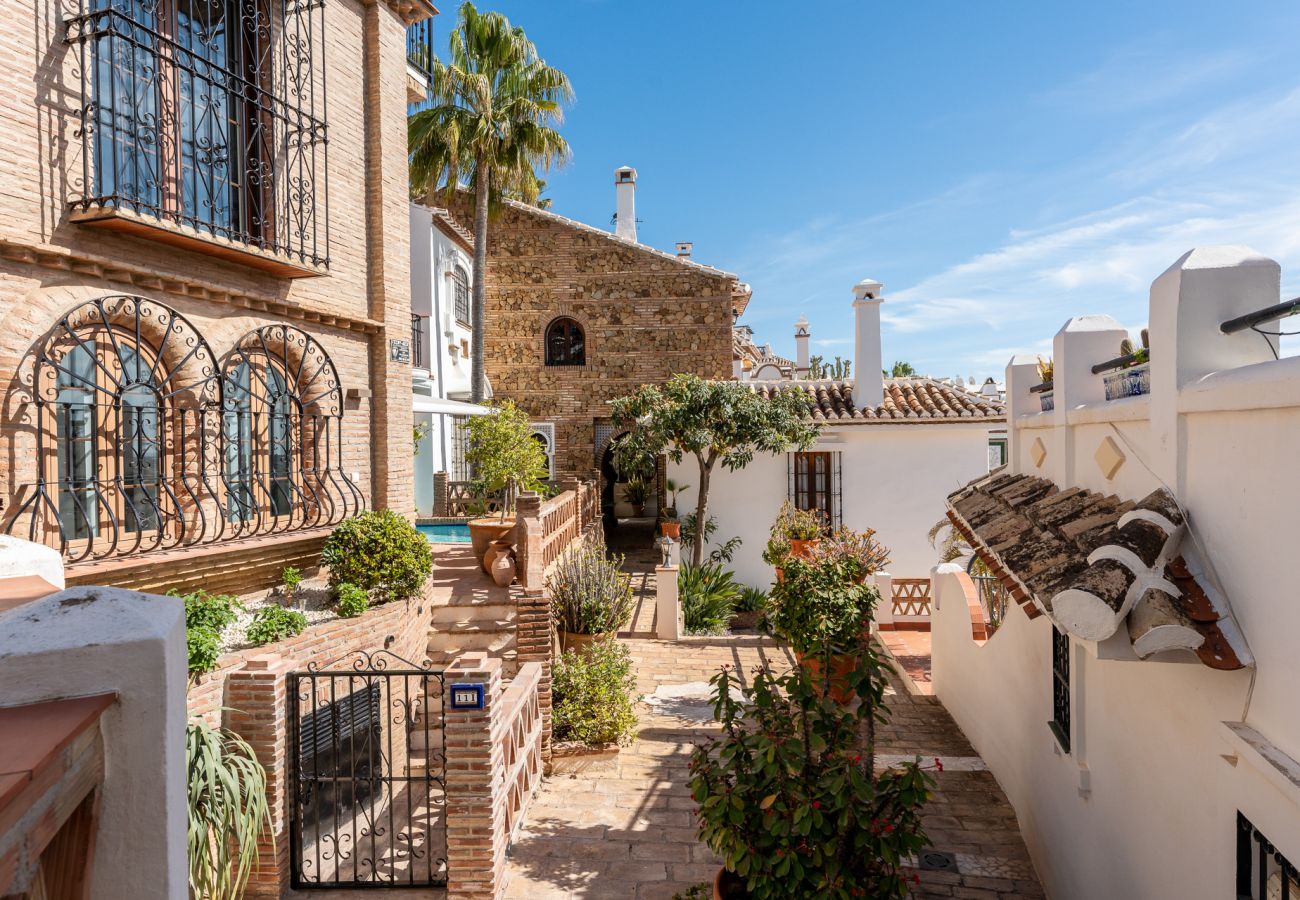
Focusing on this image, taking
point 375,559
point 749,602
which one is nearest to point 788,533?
point 749,602

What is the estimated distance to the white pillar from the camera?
11.3 m

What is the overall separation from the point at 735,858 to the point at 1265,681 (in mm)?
2628

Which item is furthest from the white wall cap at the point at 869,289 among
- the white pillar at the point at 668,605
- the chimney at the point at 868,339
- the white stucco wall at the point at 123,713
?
the white stucco wall at the point at 123,713

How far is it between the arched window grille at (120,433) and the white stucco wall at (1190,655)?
290 inches

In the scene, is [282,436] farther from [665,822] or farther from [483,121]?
[483,121]

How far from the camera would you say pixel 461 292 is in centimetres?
1944

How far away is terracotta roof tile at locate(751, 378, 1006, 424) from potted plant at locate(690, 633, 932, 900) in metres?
11.2

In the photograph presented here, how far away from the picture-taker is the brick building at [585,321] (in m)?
19.0

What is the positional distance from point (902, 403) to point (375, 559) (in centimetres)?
1209

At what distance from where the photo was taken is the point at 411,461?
10.0 meters

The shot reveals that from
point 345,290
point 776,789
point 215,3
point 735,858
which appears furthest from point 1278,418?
point 215,3

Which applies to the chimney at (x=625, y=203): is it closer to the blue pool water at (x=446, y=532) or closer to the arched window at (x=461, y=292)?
the arched window at (x=461, y=292)

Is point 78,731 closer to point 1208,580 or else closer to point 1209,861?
point 1208,580

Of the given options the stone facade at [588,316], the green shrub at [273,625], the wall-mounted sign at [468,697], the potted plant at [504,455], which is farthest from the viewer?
the stone facade at [588,316]
